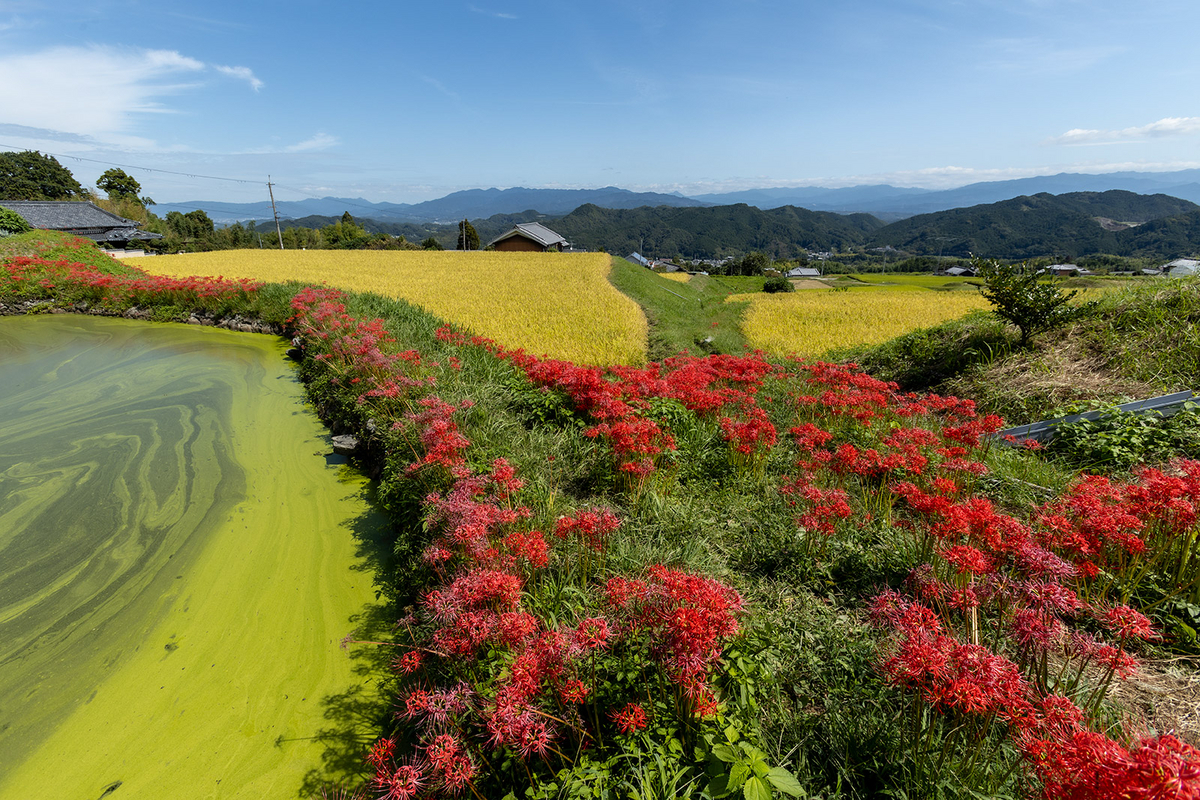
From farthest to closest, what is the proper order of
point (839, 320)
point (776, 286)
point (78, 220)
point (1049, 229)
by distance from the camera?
point (1049, 229) < point (78, 220) < point (776, 286) < point (839, 320)

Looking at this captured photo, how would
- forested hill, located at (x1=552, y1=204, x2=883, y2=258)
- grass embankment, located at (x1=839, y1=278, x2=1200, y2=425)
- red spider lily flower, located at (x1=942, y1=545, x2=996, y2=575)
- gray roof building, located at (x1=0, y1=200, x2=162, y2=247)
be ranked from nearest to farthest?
red spider lily flower, located at (x1=942, y1=545, x2=996, y2=575), grass embankment, located at (x1=839, y1=278, x2=1200, y2=425), gray roof building, located at (x1=0, y1=200, x2=162, y2=247), forested hill, located at (x1=552, y1=204, x2=883, y2=258)

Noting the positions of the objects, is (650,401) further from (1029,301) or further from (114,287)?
(114,287)

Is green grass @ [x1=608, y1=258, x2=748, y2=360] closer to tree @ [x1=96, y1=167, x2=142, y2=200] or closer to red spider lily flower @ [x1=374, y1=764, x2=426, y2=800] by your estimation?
red spider lily flower @ [x1=374, y1=764, x2=426, y2=800]

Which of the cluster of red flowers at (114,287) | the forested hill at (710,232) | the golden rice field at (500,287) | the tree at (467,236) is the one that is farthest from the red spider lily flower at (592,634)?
the forested hill at (710,232)

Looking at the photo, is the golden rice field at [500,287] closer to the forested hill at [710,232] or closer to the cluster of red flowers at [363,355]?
the cluster of red flowers at [363,355]

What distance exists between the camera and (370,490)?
5.67 metres

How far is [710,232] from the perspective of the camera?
170m

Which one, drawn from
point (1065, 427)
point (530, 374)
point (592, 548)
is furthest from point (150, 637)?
point (1065, 427)

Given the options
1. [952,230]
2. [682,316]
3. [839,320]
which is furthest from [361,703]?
[952,230]

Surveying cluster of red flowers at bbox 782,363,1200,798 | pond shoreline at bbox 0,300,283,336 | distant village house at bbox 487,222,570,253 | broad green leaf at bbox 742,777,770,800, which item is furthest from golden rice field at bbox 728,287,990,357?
distant village house at bbox 487,222,570,253

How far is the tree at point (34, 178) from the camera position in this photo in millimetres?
50094

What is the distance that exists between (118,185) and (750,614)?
8205 centimetres

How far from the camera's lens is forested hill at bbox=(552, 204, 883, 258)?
163 meters

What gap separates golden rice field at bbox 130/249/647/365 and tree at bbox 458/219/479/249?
19.2m
